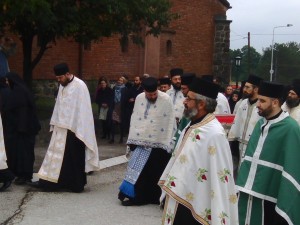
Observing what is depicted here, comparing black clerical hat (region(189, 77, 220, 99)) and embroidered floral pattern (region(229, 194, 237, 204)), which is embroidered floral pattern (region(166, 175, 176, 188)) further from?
black clerical hat (region(189, 77, 220, 99))

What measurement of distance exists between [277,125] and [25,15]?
11.1m

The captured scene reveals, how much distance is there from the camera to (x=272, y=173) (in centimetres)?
635

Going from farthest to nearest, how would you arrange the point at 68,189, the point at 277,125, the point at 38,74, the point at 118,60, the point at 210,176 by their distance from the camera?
1. the point at 118,60
2. the point at 38,74
3. the point at 68,189
4. the point at 277,125
5. the point at 210,176

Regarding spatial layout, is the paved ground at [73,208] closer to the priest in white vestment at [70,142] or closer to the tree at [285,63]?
the priest in white vestment at [70,142]

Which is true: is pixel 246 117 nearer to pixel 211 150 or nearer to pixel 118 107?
pixel 211 150

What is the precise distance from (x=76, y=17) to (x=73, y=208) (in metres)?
9.07

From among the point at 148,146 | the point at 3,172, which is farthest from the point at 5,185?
the point at 148,146

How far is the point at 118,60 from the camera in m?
30.7

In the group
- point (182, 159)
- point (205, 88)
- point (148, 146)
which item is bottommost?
point (148, 146)

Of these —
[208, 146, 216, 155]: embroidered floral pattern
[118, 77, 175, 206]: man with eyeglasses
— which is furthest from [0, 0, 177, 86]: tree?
[208, 146, 216, 155]: embroidered floral pattern

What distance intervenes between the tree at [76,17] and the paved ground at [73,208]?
226 inches

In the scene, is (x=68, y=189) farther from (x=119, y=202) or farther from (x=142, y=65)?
(x=142, y=65)

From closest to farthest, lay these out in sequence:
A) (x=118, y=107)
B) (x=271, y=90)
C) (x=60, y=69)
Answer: (x=271, y=90), (x=60, y=69), (x=118, y=107)

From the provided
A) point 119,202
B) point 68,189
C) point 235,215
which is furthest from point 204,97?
point 68,189
